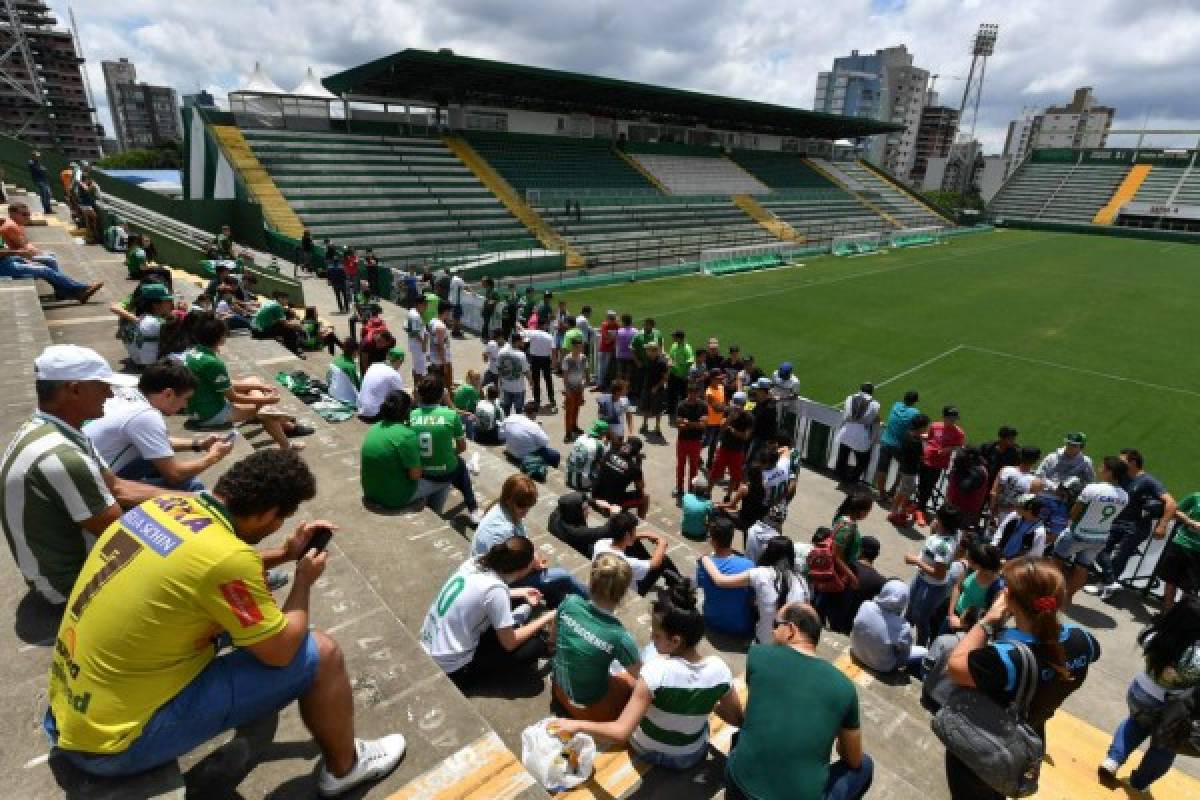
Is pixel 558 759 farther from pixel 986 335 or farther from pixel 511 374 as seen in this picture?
pixel 986 335

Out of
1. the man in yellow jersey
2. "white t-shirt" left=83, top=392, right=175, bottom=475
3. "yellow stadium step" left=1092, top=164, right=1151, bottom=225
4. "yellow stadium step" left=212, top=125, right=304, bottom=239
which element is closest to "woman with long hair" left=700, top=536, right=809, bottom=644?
the man in yellow jersey

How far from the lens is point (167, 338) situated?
6727mm

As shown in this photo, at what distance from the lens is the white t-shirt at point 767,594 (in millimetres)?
4695

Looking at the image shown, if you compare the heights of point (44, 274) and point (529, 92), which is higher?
point (529, 92)

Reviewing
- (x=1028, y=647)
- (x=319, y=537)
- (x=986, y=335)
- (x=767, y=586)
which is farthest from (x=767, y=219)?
(x=319, y=537)

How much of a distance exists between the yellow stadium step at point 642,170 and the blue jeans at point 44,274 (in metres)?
36.1

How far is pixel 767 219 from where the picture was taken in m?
43.6

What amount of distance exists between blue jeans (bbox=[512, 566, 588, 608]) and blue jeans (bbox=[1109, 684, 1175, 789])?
12.7 feet

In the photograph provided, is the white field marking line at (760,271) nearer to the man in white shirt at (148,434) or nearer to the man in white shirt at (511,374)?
the man in white shirt at (511,374)

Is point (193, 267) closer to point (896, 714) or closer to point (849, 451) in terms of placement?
point (849, 451)

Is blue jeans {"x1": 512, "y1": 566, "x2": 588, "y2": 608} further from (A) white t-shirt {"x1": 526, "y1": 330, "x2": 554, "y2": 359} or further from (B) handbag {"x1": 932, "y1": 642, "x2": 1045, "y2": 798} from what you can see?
(A) white t-shirt {"x1": 526, "y1": 330, "x2": 554, "y2": 359}

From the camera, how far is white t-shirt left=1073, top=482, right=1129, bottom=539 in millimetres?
6594

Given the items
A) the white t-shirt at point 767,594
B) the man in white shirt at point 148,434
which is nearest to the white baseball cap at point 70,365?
the man in white shirt at point 148,434

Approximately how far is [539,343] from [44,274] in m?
8.28
